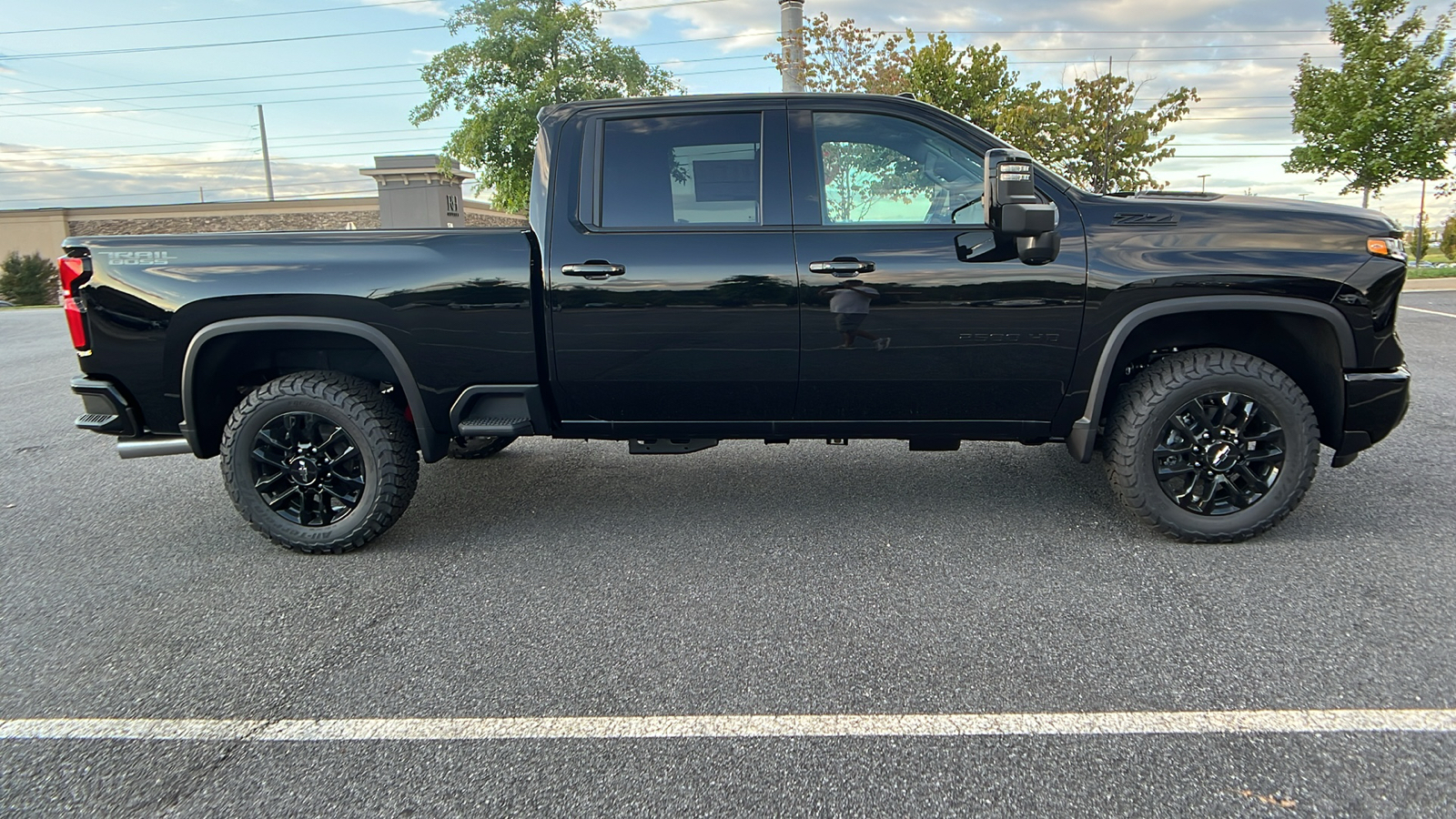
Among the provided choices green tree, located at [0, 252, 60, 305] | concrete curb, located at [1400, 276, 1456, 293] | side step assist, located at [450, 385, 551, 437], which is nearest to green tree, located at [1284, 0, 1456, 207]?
concrete curb, located at [1400, 276, 1456, 293]

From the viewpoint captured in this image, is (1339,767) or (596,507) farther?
(596,507)

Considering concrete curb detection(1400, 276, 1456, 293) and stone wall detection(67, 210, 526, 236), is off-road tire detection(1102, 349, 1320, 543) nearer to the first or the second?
concrete curb detection(1400, 276, 1456, 293)

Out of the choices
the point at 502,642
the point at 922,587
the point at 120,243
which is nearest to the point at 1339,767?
the point at 922,587

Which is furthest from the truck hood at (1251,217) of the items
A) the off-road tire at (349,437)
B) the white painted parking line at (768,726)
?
the off-road tire at (349,437)

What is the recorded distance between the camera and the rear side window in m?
3.90

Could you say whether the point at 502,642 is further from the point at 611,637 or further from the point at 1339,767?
the point at 1339,767

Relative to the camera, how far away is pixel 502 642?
3.12 meters

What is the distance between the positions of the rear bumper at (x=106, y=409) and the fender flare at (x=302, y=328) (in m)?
0.25

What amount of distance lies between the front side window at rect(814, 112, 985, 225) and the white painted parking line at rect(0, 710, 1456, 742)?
7.02 feet

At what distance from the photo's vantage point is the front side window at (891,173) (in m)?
3.83

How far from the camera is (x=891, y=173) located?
395cm

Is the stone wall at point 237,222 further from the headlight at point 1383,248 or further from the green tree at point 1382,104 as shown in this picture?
the headlight at point 1383,248

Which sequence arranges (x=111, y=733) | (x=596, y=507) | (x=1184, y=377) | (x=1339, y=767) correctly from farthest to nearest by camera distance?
(x=596, y=507), (x=1184, y=377), (x=111, y=733), (x=1339, y=767)

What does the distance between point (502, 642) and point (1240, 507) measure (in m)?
3.18
